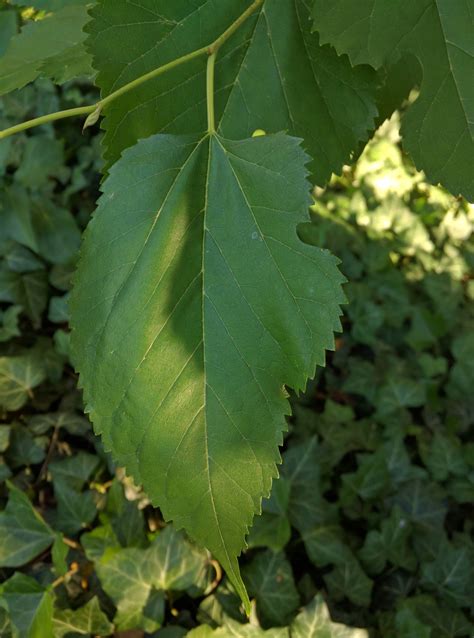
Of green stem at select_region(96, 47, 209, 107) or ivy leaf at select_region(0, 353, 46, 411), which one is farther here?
ivy leaf at select_region(0, 353, 46, 411)

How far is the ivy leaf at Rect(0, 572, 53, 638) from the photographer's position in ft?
4.01

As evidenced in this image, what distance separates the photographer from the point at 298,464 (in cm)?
165

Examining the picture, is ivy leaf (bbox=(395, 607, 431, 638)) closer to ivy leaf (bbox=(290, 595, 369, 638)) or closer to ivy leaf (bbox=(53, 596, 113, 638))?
ivy leaf (bbox=(290, 595, 369, 638))

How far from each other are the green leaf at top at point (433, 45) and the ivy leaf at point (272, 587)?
104 centimetres

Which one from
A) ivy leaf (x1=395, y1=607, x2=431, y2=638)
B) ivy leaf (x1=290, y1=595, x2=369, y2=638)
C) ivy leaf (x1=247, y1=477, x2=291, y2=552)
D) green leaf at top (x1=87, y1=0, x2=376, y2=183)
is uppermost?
green leaf at top (x1=87, y1=0, x2=376, y2=183)

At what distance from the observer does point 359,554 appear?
62.7 inches

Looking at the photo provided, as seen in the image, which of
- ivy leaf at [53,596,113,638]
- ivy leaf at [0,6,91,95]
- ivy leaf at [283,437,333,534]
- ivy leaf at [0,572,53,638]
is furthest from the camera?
ivy leaf at [283,437,333,534]

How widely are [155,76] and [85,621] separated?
1.11 metres

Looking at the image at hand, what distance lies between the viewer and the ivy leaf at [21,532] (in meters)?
1.42

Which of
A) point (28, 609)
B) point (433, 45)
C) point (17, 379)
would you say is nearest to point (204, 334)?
point (433, 45)

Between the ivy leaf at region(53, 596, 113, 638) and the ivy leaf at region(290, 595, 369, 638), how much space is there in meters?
0.40

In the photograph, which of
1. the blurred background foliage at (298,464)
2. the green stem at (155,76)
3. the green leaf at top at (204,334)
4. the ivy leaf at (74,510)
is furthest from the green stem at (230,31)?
the ivy leaf at (74,510)

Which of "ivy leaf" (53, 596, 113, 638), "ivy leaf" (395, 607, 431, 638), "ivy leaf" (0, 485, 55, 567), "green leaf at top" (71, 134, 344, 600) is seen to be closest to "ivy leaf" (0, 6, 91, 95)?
"green leaf at top" (71, 134, 344, 600)

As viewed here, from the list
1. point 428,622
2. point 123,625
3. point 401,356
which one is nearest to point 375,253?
point 401,356
